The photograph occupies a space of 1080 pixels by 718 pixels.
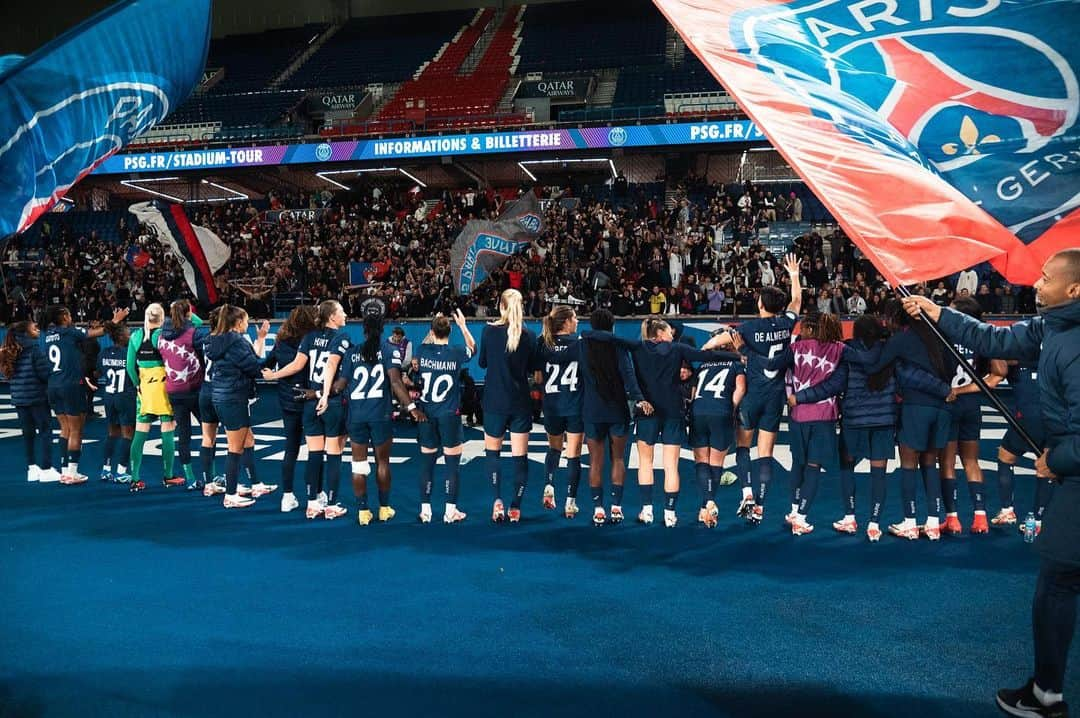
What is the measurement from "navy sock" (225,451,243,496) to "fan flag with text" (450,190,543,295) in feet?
28.0

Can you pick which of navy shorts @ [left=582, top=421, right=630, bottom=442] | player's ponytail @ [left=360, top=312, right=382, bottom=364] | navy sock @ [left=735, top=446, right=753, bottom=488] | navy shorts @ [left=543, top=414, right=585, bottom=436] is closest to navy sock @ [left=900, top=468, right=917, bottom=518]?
navy sock @ [left=735, top=446, right=753, bottom=488]

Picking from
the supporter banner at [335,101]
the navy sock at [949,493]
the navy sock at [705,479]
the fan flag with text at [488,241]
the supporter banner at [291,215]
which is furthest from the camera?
the supporter banner at [335,101]

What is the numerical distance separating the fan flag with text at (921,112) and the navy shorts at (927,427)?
3.30 meters

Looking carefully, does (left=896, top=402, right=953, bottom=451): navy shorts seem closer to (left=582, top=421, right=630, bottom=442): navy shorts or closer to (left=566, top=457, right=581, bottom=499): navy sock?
(left=582, top=421, right=630, bottom=442): navy shorts

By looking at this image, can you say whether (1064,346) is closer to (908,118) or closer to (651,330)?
(908,118)

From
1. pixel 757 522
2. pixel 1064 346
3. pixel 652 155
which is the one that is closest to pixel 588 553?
pixel 757 522

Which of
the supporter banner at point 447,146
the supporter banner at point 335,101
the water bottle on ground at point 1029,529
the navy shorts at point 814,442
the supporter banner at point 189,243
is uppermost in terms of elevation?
the supporter banner at point 335,101

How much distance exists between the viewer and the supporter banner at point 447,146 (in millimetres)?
23625

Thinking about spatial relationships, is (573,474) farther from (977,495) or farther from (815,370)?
(977,495)

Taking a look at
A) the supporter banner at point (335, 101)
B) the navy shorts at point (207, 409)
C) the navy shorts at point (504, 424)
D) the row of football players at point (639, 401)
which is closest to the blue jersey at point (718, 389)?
the row of football players at point (639, 401)

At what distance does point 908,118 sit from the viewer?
3.59 metres

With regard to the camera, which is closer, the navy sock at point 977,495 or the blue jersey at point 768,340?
the navy sock at point 977,495

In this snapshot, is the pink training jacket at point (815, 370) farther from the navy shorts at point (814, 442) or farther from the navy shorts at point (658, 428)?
the navy shorts at point (658, 428)

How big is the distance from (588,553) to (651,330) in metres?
2.04
